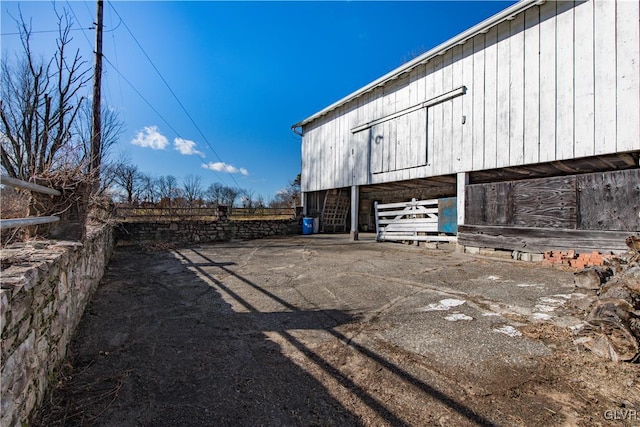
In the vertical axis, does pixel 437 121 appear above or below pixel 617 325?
above

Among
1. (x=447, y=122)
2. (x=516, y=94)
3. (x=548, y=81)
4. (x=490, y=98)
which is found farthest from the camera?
(x=447, y=122)

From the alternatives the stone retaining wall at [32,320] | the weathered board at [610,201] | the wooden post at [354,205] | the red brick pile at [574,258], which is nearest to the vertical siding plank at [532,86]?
the weathered board at [610,201]

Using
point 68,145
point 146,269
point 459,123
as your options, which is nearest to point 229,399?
point 68,145

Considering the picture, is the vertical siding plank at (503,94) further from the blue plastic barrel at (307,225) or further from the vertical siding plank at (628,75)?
the blue plastic barrel at (307,225)

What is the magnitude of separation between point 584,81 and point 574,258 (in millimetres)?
3215

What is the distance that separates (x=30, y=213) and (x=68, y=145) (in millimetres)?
858

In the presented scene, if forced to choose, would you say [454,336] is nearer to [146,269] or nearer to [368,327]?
[368,327]

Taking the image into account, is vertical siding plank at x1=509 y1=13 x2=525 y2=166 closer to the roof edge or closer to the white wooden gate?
the roof edge

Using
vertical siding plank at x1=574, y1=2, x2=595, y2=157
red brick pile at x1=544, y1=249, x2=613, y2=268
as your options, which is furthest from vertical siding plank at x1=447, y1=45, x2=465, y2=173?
red brick pile at x1=544, y1=249, x2=613, y2=268

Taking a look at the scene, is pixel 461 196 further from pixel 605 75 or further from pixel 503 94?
pixel 605 75

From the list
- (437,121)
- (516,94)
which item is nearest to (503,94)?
(516,94)

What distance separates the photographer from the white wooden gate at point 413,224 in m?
8.28

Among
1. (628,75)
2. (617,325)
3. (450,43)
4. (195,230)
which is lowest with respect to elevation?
(617,325)

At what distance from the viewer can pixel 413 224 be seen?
29.0 ft
